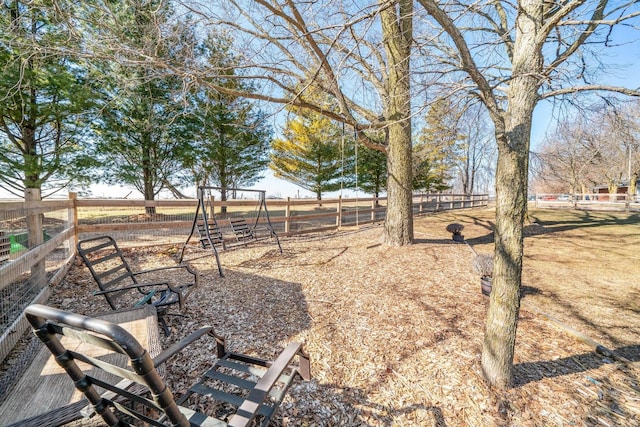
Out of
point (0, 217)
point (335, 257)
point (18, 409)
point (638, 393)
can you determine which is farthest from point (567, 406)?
point (0, 217)

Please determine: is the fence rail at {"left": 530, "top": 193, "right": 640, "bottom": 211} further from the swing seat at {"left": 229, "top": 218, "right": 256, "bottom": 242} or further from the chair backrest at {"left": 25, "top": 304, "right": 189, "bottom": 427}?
the chair backrest at {"left": 25, "top": 304, "right": 189, "bottom": 427}

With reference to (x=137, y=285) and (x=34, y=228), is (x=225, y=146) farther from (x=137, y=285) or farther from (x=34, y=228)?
(x=137, y=285)

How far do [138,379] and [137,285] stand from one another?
216 centimetres

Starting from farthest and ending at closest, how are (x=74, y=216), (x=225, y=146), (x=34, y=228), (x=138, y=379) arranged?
(x=225, y=146), (x=74, y=216), (x=34, y=228), (x=138, y=379)

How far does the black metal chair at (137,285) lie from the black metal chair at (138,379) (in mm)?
728

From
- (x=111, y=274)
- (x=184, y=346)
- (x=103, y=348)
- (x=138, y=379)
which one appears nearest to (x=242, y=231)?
(x=111, y=274)

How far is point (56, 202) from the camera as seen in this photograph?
3969 millimetres

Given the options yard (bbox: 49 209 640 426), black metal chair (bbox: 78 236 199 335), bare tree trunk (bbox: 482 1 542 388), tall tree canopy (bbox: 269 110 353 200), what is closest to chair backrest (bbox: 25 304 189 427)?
yard (bbox: 49 209 640 426)

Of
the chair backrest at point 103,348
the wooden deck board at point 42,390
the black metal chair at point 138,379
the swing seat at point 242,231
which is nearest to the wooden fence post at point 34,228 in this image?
the black metal chair at point 138,379

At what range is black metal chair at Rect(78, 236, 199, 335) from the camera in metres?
2.70

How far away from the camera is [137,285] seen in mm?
2707

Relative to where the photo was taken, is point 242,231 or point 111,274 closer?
point 111,274

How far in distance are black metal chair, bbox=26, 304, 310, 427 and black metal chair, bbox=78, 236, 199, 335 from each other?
0.73 m

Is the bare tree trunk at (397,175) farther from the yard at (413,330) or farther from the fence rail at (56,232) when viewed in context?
the fence rail at (56,232)
